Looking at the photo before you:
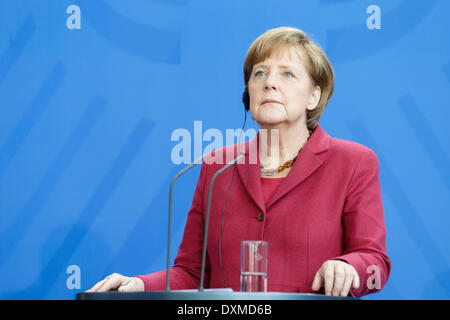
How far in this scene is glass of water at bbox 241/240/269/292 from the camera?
1.50 metres

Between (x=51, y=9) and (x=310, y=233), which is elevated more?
(x=51, y=9)

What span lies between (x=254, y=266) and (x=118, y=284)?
37 centimetres

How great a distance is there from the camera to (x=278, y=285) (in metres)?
1.88

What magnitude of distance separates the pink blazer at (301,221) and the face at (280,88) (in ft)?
0.44

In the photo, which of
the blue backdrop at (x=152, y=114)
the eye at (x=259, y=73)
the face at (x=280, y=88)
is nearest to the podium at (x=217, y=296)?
the face at (x=280, y=88)

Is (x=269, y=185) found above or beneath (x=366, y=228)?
above

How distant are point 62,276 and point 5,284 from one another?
26 centimetres

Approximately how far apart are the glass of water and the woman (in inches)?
13.4

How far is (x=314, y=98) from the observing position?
2156 millimetres

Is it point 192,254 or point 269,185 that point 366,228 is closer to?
point 269,185

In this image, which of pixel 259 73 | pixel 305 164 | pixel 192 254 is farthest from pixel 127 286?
pixel 259 73

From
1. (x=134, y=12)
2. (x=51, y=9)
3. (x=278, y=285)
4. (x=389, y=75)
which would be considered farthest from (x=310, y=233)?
(x=51, y=9)

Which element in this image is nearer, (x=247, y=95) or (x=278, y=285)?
(x=278, y=285)
